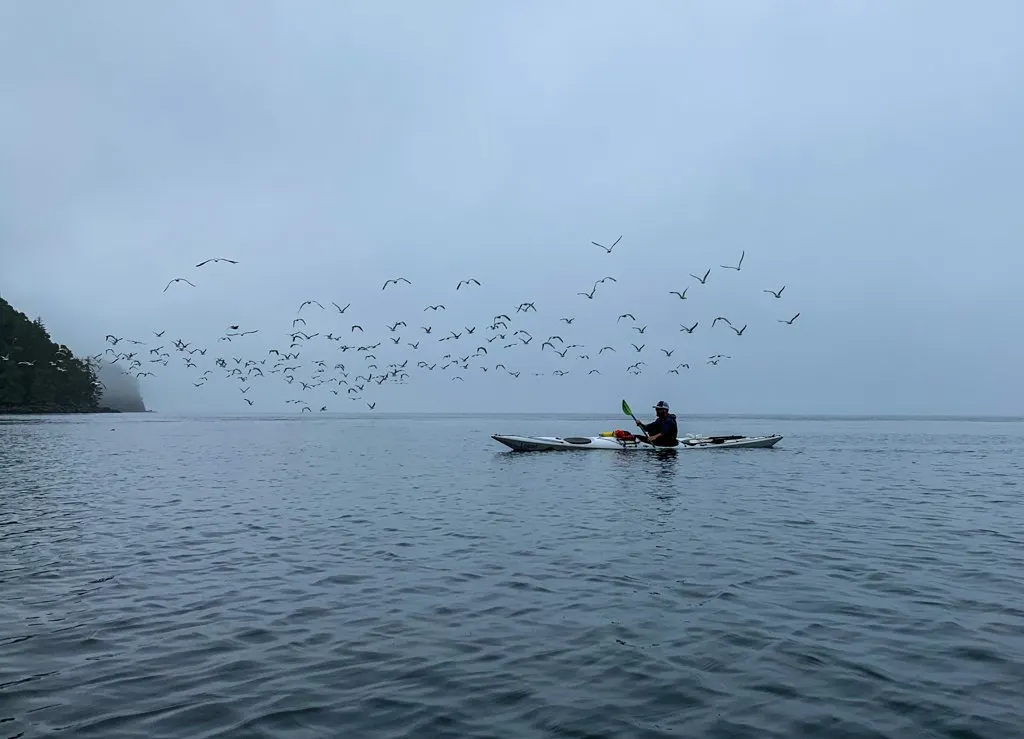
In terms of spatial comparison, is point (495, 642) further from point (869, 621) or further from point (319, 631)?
point (869, 621)

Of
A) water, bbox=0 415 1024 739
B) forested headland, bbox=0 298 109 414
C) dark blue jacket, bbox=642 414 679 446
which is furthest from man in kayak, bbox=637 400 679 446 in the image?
forested headland, bbox=0 298 109 414

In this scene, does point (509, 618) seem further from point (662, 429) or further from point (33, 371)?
point (33, 371)

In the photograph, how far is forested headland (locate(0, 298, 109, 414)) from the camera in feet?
401

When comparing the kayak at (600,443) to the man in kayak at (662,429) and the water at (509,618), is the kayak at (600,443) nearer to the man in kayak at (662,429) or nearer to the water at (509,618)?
the man in kayak at (662,429)

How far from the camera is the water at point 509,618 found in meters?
6.85

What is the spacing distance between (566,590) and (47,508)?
55.4ft

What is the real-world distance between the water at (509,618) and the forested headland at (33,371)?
124 meters

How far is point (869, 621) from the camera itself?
9875 millimetres

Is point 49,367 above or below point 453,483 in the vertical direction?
above

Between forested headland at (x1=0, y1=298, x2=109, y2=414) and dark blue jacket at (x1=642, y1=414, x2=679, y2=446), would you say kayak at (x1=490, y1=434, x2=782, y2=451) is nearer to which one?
dark blue jacket at (x1=642, y1=414, x2=679, y2=446)

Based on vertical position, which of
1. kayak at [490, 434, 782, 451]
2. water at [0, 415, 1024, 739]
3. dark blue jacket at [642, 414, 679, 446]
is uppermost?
dark blue jacket at [642, 414, 679, 446]

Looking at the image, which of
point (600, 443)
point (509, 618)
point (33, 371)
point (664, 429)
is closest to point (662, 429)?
point (664, 429)

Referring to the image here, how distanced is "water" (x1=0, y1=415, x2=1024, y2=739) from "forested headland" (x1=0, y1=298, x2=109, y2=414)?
124171mm

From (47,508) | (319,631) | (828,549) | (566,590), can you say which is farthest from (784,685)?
(47,508)
